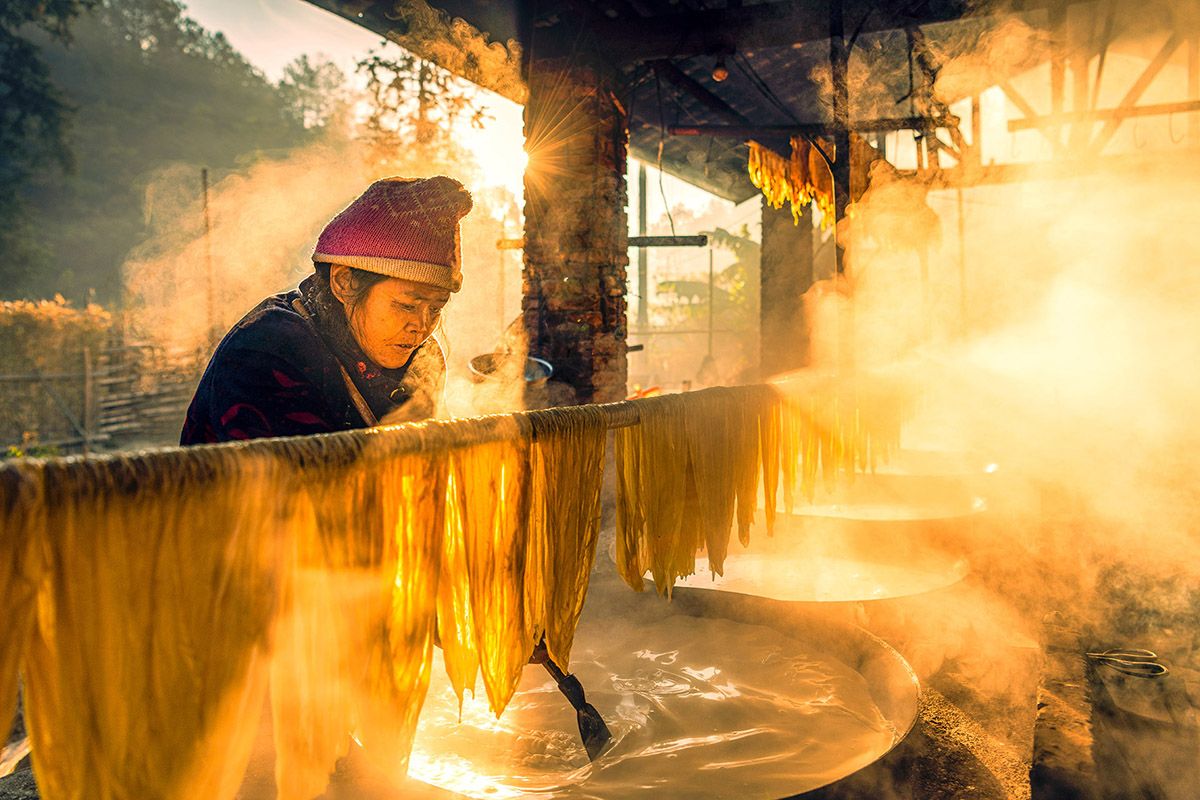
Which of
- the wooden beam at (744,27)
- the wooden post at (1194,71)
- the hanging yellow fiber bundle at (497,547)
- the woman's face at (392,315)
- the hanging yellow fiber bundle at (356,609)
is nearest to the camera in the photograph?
the hanging yellow fiber bundle at (356,609)

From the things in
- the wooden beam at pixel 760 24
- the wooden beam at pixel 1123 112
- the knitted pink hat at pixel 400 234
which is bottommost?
the knitted pink hat at pixel 400 234

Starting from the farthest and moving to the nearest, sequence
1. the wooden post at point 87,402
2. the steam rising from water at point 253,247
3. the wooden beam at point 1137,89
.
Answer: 1. the steam rising from water at point 253,247
2. the wooden post at point 87,402
3. the wooden beam at point 1137,89

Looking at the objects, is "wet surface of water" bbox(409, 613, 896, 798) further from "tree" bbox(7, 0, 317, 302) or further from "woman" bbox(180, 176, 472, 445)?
"tree" bbox(7, 0, 317, 302)

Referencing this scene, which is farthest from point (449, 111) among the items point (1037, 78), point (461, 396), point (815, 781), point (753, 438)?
point (1037, 78)

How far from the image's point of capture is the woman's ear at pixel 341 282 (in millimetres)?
2486

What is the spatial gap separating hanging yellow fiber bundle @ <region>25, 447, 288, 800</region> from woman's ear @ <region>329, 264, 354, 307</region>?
110cm

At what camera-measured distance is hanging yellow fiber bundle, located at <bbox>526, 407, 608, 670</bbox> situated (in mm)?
2320

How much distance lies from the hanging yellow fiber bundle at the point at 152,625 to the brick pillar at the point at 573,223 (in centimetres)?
517

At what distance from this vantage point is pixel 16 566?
120 cm

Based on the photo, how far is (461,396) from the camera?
248 inches

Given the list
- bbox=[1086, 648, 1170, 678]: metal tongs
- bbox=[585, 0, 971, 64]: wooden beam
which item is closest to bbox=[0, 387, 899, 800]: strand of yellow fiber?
bbox=[1086, 648, 1170, 678]: metal tongs

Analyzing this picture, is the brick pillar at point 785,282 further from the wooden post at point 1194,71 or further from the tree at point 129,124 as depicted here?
the tree at point 129,124

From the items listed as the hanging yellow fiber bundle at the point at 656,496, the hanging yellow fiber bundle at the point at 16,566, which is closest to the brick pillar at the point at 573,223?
the hanging yellow fiber bundle at the point at 656,496

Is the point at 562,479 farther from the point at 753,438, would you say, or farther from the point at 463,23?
the point at 463,23
